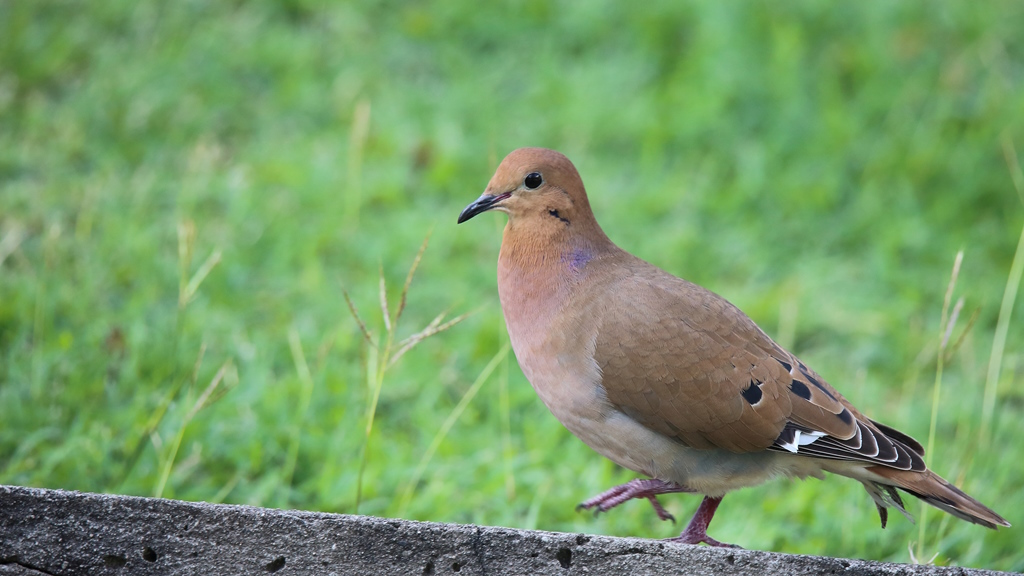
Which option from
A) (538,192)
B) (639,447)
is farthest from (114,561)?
(538,192)

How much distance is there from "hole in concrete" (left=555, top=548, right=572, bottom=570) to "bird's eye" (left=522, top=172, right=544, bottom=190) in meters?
1.28

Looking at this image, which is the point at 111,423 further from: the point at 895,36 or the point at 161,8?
the point at 895,36

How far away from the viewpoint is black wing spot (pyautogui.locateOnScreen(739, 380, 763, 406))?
2.65 metres

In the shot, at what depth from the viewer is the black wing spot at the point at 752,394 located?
2652mm

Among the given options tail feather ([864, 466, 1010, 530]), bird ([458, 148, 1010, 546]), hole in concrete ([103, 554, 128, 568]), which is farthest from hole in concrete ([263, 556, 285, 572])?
tail feather ([864, 466, 1010, 530])

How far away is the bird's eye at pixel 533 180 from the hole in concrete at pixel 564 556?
1285 mm

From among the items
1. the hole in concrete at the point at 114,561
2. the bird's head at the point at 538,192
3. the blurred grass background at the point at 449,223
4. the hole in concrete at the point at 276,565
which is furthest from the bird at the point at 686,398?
the hole in concrete at the point at 114,561

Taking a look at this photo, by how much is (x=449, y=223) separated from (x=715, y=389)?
8.89 feet

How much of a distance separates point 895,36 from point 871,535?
4477 mm

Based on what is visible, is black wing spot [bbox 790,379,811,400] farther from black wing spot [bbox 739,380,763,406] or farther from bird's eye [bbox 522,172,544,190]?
bird's eye [bbox 522,172,544,190]

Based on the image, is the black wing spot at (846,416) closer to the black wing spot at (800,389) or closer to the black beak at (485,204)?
the black wing spot at (800,389)

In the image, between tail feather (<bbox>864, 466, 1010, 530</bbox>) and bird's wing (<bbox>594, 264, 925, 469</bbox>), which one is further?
bird's wing (<bbox>594, 264, 925, 469</bbox>)

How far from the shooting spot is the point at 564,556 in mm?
1980

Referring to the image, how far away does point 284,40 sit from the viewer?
20.6 ft
